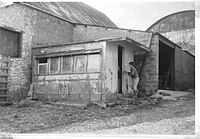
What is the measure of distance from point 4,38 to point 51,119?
17.9ft

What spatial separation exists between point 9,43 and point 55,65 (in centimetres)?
240

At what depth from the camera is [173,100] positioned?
1152cm

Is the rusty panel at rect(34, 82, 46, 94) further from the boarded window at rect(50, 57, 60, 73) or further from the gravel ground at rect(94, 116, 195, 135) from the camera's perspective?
the gravel ground at rect(94, 116, 195, 135)

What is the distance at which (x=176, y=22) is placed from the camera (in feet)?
62.5

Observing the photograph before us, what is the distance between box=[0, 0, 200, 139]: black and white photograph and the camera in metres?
7.25

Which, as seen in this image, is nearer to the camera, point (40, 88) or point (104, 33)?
point (40, 88)

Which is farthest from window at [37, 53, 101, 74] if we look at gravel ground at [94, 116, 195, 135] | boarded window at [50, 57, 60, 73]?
gravel ground at [94, 116, 195, 135]

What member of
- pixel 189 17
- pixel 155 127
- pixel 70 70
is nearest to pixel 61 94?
pixel 70 70

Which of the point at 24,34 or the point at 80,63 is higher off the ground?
the point at 24,34

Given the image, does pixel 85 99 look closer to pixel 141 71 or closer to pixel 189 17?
pixel 141 71

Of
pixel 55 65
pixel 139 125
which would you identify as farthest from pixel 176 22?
pixel 139 125

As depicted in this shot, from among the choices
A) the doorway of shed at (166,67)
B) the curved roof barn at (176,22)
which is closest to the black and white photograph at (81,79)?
the doorway of shed at (166,67)

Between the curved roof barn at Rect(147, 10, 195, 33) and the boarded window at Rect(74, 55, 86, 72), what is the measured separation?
10308 mm

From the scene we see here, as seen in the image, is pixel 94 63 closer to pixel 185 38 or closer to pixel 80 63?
pixel 80 63
